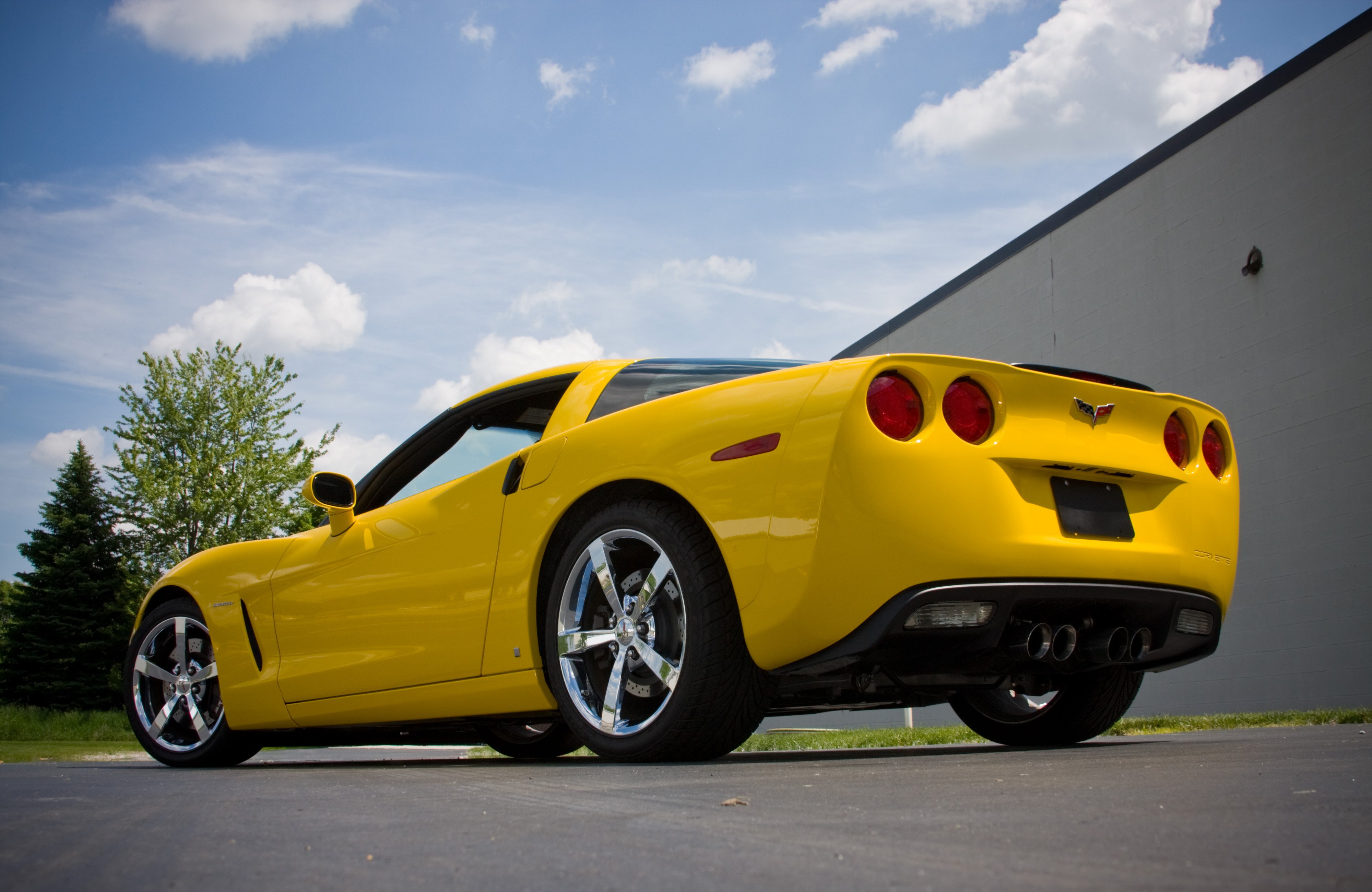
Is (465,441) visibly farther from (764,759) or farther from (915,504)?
(915,504)

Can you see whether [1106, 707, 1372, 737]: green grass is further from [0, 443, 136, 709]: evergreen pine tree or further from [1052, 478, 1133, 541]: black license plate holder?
[0, 443, 136, 709]: evergreen pine tree

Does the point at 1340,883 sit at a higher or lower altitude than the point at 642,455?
lower

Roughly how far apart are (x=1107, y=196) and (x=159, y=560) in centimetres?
2508

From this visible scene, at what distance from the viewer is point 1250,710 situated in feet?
35.2

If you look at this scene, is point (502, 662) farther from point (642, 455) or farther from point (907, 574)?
point (907, 574)

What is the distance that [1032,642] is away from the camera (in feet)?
10.7

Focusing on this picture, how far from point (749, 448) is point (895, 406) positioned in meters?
0.41

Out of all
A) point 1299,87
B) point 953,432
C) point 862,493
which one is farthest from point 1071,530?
point 1299,87

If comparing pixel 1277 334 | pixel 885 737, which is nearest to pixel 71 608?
pixel 885 737

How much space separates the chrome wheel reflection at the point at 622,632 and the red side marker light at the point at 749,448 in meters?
0.35

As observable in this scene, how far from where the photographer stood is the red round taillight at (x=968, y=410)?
124 inches

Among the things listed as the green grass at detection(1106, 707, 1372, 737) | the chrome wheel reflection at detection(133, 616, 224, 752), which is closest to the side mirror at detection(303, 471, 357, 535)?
the chrome wheel reflection at detection(133, 616, 224, 752)

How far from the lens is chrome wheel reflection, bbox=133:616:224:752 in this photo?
5.07 metres

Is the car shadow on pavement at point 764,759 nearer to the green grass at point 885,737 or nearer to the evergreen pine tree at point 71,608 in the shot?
the green grass at point 885,737
